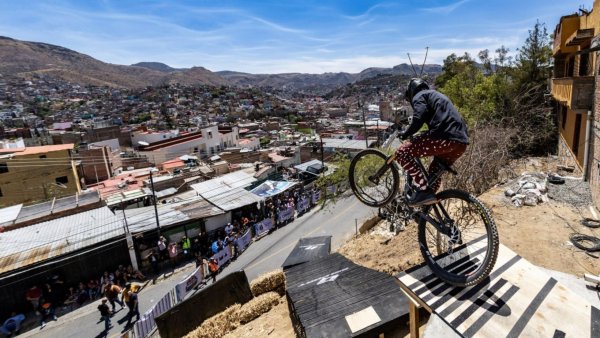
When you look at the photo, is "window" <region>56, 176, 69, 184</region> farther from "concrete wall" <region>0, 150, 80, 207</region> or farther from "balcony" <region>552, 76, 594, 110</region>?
"balcony" <region>552, 76, 594, 110</region>

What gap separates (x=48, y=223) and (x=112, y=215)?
11.3 ft

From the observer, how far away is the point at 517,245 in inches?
307

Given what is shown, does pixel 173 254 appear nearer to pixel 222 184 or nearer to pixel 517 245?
pixel 222 184

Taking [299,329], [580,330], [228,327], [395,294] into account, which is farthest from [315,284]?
[580,330]

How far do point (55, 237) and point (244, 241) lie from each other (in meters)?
10.0

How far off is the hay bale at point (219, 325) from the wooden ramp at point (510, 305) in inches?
271

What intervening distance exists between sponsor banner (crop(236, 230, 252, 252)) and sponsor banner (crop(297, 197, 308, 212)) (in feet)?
20.1

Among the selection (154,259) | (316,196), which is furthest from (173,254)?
(316,196)

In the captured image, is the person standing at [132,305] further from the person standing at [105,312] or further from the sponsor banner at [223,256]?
the sponsor banner at [223,256]

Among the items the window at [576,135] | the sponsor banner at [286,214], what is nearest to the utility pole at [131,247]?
the sponsor banner at [286,214]

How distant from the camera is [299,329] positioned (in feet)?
24.7

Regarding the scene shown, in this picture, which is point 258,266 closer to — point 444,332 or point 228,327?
point 228,327

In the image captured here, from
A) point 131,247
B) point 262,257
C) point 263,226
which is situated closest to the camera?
point 131,247

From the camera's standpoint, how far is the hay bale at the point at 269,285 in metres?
11.6
